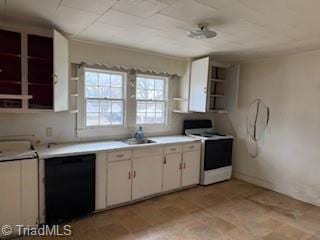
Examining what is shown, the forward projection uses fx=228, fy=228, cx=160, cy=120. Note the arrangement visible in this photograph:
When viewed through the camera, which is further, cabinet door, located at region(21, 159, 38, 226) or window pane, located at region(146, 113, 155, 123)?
window pane, located at region(146, 113, 155, 123)

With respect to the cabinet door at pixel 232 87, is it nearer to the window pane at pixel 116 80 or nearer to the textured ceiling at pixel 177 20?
the textured ceiling at pixel 177 20

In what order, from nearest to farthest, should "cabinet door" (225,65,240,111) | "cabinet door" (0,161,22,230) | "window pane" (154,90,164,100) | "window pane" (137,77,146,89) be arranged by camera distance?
"cabinet door" (0,161,22,230), "window pane" (137,77,146,89), "window pane" (154,90,164,100), "cabinet door" (225,65,240,111)

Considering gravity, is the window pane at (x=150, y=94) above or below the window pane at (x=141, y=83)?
below

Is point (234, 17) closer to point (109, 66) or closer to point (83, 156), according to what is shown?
point (109, 66)

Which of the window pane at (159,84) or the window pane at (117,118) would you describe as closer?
the window pane at (117,118)

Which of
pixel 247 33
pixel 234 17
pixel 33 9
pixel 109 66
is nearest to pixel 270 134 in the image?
pixel 247 33

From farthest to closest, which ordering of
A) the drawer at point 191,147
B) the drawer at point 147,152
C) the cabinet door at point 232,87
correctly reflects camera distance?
1. the cabinet door at point 232,87
2. the drawer at point 191,147
3. the drawer at point 147,152

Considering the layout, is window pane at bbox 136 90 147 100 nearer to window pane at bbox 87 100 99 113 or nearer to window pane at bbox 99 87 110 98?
window pane at bbox 99 87 110 98

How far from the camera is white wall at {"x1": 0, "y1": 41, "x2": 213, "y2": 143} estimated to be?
113 inches

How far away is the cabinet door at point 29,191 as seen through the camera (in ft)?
8.01

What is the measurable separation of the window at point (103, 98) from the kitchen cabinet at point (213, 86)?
1338 mm

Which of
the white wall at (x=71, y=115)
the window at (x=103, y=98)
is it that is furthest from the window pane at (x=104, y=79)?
Result: the white wall at (x=71, y=115)

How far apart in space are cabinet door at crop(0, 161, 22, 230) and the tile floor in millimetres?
650

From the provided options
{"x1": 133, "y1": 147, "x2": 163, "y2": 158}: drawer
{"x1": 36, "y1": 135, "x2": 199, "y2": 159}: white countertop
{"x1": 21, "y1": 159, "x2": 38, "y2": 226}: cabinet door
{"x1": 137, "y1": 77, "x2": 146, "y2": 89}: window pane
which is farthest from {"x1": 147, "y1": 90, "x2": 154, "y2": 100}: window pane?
{"x1": 21, "y1": 159, "x2": 38, "y2": 226}: cabinet door
